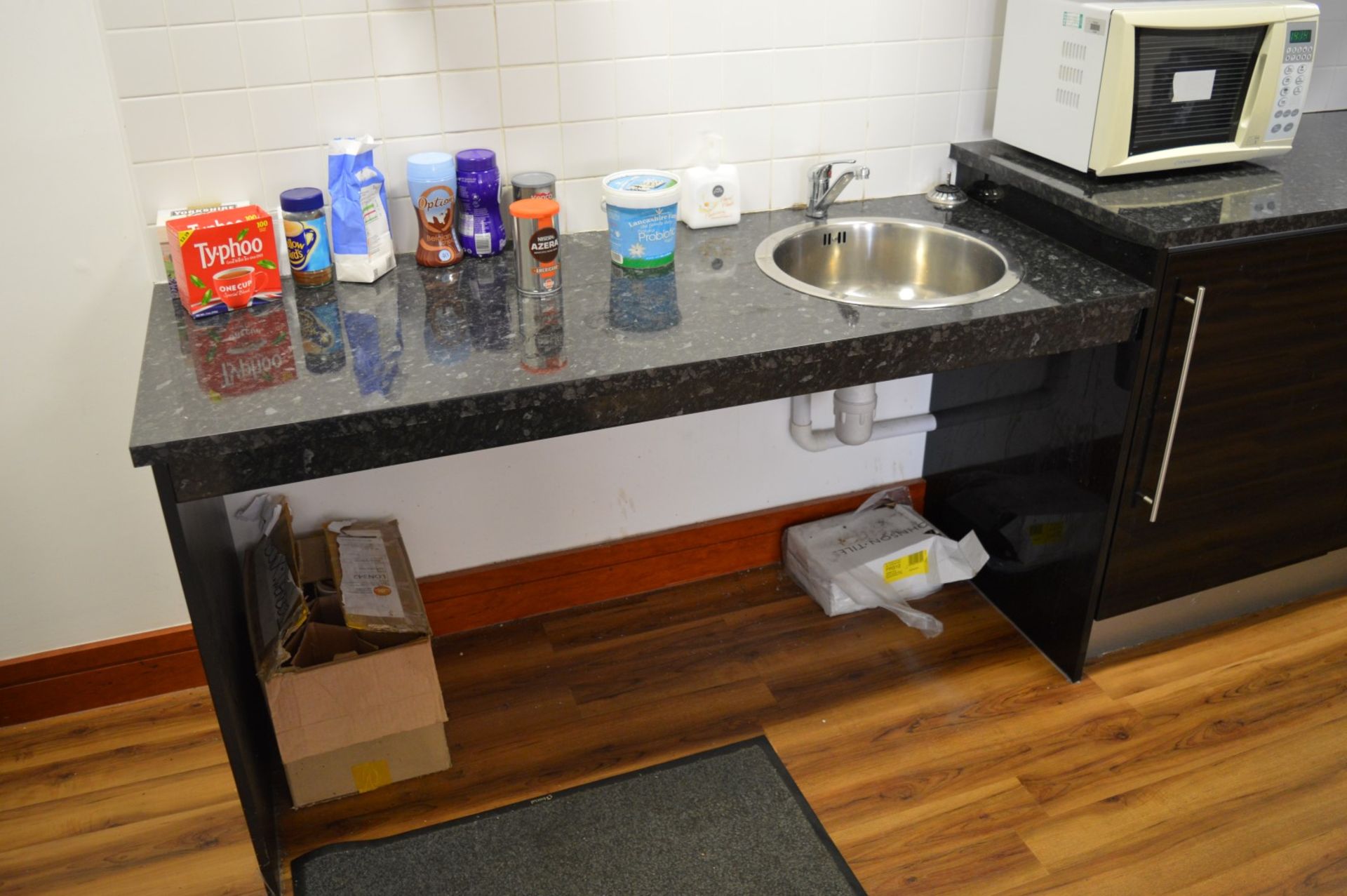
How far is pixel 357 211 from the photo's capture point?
177cm

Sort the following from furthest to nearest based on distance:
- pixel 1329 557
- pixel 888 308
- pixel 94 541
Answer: pixel 1329 557
pixel 94 541
pixel 888 308

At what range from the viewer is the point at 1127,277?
1833 millimetres

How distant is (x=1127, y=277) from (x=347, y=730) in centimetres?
149

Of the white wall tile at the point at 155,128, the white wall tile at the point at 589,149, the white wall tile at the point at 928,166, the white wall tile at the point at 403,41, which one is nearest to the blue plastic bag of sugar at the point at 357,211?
the white wall tile at the point at 403,41

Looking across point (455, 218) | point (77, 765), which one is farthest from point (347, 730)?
Result: point (455, 218)

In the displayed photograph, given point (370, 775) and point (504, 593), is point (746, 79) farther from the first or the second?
point (370, 775)

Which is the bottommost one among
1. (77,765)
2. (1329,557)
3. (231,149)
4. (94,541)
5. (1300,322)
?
(77,765)

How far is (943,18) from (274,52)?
1.20m

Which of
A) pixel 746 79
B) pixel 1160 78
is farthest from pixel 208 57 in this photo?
pixel 1160 78

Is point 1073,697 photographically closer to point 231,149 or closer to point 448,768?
point 448,768

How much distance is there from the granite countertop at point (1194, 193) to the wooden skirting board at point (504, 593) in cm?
79

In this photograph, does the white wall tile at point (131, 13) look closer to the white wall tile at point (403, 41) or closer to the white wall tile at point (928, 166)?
the white wall tile at point (403, 41)

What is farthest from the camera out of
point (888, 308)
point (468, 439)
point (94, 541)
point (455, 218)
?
point (94, 541)

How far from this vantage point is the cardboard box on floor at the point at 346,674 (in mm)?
1785
